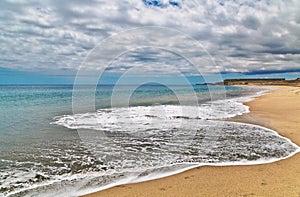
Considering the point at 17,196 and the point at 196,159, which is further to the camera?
the point at 196,159

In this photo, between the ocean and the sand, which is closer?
the sand

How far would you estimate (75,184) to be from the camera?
226 inches

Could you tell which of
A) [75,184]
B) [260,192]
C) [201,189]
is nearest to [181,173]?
[201,189]

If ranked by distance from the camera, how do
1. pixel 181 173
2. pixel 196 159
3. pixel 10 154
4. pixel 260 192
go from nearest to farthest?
1. pixel 260 192
2. pixel 181 173
3. pixel 196 159
4. pixel 10 154

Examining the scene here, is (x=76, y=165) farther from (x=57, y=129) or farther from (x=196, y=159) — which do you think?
(x=57, y=129)

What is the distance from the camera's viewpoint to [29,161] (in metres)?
7.40

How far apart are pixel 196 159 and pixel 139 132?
4.90 metres

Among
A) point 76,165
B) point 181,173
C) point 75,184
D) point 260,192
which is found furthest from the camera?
point 76,165

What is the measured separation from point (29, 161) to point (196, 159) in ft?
18.8

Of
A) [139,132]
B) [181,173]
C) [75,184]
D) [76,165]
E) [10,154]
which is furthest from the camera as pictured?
[139,132]

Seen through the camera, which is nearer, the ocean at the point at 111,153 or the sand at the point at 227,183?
the sand at the point at 227,183

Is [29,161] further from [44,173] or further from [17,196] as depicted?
[17,196]

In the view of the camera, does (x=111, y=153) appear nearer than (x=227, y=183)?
No

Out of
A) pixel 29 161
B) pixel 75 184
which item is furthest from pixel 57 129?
pixel 75 184
